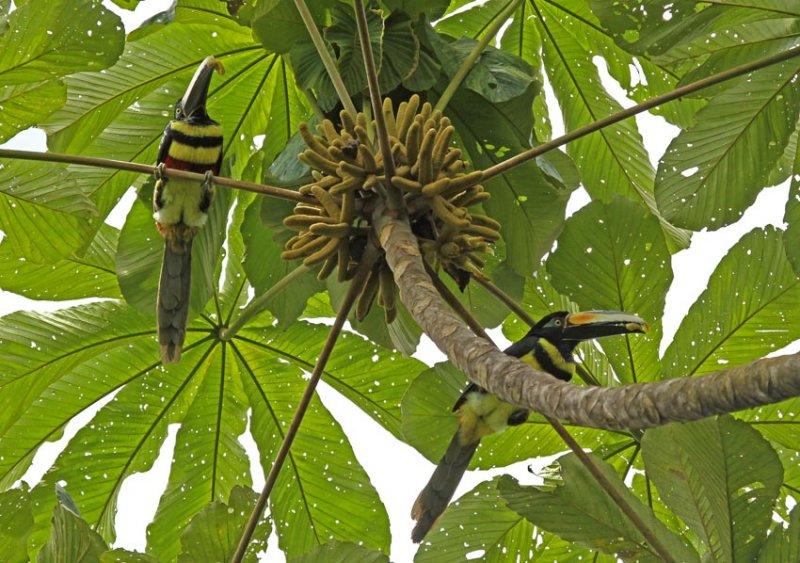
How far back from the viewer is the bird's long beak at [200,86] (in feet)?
10.5

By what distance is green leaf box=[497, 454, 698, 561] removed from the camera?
7.81ft

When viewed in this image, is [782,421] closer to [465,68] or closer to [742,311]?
[742,311]

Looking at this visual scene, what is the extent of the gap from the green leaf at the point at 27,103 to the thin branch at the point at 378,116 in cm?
85

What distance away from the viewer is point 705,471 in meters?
2.35

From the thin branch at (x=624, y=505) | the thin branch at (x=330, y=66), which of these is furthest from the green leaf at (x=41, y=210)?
the thin branch at (x=624, y=505)

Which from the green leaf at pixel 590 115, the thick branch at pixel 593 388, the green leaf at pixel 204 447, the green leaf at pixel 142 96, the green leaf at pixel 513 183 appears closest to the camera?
the thick branch at pixel 593 388

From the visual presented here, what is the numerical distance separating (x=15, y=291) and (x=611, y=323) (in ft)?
6.17

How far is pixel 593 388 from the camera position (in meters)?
1.58

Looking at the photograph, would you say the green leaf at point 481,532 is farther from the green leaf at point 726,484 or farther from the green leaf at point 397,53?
the green leaf at point 397,53

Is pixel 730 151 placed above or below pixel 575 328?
above

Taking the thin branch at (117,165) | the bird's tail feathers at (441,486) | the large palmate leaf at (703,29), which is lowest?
the bird's tail feathers at (441,486)

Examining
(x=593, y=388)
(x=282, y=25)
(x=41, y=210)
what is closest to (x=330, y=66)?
(x=282, y=25)

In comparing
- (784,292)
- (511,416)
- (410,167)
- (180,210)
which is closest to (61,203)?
(180,210)

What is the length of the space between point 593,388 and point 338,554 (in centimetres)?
102
